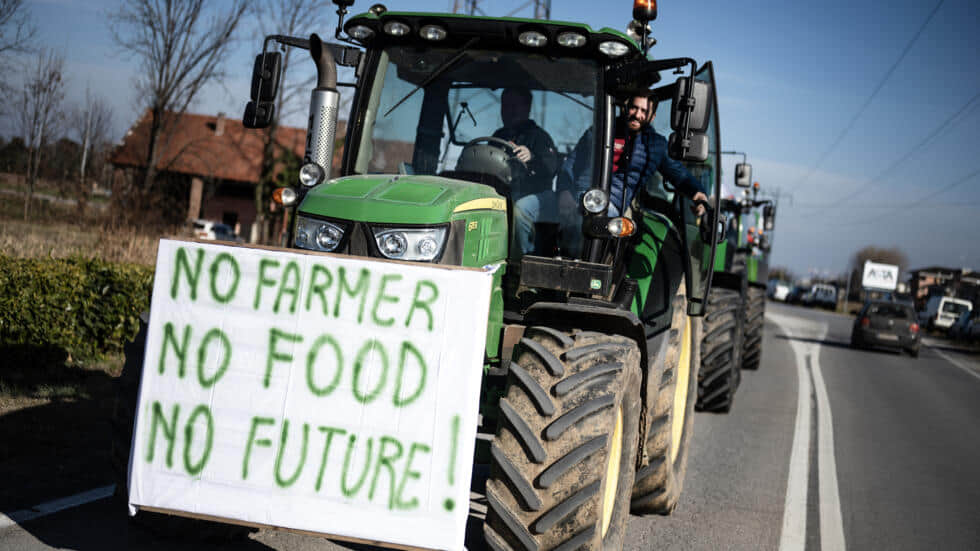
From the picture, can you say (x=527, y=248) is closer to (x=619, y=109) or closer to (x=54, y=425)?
(x=619, y=109)

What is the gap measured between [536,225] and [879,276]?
73521 millimetres

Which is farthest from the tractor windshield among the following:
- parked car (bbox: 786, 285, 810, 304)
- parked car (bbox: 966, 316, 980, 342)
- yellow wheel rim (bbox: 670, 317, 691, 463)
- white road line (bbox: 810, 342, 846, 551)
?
parked car (bbox: 786, 285, 810, 304)

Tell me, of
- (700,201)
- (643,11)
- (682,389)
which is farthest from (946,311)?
(643,11)

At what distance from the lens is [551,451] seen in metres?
3.83

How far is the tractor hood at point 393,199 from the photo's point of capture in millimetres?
4129

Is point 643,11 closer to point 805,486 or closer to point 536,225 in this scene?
point 536,225

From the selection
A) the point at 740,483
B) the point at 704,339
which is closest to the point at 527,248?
the point at 740,483

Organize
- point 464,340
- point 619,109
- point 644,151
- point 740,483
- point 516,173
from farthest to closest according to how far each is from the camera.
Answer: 1. point 740,483
2. point 644,151
3. point 619,109
4. point 516,173
5. point 464,340

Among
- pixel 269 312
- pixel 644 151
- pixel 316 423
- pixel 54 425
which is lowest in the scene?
pixel 54 425

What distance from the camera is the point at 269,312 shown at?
386 centimetres

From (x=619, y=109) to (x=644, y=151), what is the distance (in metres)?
0.78

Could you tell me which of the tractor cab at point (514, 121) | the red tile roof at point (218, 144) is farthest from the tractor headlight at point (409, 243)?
the red tile roof at point (218, 144)

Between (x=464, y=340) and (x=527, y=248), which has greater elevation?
(x=527, y=248)

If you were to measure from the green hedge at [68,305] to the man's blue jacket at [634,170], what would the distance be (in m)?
6.13
